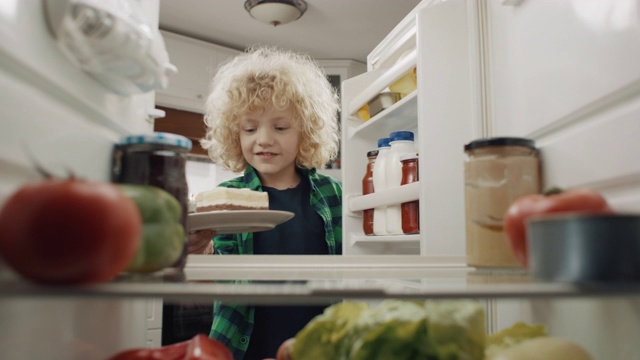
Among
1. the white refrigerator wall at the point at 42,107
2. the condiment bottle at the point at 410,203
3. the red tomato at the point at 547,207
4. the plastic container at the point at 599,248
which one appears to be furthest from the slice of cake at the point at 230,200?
the plastic container at the point at 599,248

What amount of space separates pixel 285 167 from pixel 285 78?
288 mm

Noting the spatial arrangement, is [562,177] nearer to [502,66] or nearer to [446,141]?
[502,66]

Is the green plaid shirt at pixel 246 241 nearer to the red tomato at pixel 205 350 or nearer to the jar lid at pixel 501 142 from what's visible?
the red tomato at pixel 205 350

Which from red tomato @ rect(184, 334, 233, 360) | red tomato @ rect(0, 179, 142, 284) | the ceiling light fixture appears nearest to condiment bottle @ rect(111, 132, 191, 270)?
red tomato @ rect(184, 334, 233, 360)

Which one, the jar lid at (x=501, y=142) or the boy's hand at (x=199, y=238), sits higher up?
the jar lid at (x=501, y=142)

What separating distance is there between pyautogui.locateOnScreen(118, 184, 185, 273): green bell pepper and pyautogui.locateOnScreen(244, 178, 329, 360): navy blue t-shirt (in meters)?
0.92

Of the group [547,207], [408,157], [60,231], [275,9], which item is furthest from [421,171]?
[275,9]

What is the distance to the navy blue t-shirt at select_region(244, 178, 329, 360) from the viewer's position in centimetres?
148

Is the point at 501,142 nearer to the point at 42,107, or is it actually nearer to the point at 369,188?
the point at 42,107

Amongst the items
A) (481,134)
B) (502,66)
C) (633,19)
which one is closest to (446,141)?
(481,134)

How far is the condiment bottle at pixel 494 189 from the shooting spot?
0.75 m

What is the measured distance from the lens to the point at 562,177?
77 centimetres

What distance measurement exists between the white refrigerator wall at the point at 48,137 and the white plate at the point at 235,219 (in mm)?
246

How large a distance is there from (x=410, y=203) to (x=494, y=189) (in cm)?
69
